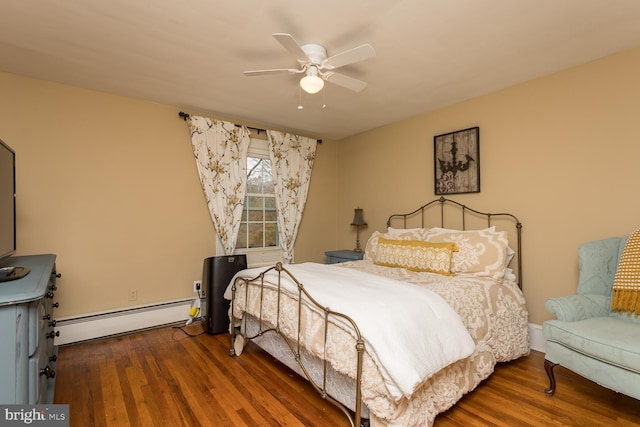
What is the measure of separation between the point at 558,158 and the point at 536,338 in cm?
160

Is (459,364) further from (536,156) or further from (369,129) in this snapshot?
(369,129)

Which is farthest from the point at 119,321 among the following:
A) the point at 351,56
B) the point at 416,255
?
the point at 351,56

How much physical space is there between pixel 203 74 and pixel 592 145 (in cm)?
329

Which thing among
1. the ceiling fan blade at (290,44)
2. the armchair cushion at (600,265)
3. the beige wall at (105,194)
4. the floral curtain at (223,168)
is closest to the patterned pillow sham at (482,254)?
the armchair cushion at (600,265)

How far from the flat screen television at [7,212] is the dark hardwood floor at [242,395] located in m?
0.96

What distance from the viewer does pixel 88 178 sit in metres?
3.00

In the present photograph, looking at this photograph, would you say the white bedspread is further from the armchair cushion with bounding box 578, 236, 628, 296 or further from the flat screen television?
the flat screen television

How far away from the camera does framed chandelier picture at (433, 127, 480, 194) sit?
3.18 meters

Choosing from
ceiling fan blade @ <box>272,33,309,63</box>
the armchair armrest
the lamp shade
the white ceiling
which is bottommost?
the armchair armrest

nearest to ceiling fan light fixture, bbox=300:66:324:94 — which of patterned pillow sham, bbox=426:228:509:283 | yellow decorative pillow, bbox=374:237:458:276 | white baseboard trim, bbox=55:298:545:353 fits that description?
yellow decorative pillow, bbox=374:237:458:276

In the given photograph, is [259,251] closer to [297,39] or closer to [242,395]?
[242,395]

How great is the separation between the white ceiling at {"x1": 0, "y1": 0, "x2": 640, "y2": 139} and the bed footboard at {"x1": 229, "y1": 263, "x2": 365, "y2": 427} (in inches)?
64.8

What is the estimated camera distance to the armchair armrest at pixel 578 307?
204 cm

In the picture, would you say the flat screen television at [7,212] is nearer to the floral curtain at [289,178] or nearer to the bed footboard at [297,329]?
the bed footboard at [297,329]
